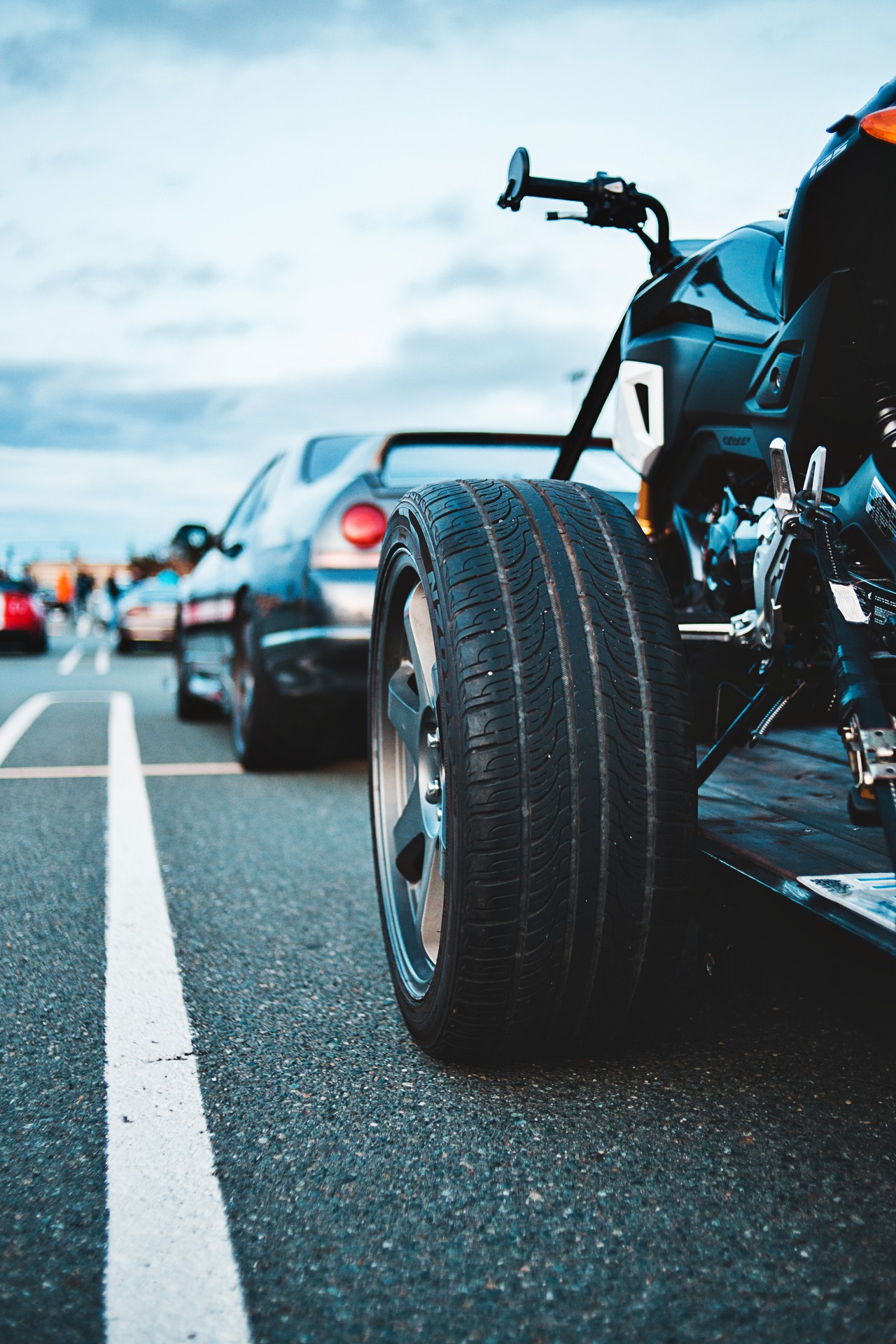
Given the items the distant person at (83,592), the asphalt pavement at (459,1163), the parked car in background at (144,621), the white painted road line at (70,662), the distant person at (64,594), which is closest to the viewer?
the asphalt pavement at (459,1163)

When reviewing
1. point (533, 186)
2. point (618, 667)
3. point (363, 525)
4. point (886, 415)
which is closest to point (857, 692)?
point (618, 667)

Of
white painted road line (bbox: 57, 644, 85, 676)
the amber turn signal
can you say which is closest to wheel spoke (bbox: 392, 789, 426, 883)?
the amber turn signal

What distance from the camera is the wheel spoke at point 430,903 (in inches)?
82.3

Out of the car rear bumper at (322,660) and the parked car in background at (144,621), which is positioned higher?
the car rear bumper at (322,660)

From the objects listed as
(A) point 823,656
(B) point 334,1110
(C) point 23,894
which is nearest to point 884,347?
(A) point 823,656

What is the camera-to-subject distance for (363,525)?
4.73 m

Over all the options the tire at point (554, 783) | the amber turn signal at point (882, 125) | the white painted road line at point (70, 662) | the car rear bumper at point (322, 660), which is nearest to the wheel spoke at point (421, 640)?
the tire at point (554, 783)

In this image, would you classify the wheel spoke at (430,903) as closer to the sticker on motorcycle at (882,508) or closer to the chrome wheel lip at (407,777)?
the chrome wheel lip at (407,777)

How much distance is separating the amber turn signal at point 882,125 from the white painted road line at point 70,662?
1357 centimetres

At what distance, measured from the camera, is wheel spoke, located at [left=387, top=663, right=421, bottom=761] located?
223cm

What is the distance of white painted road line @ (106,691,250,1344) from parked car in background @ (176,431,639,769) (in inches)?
80.5

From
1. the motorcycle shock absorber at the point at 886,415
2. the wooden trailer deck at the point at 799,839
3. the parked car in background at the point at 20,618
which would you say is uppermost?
the motorcycle shock absorber at the point at 886,415

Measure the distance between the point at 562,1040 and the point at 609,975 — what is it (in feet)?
0.51

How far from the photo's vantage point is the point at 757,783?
2.34m
